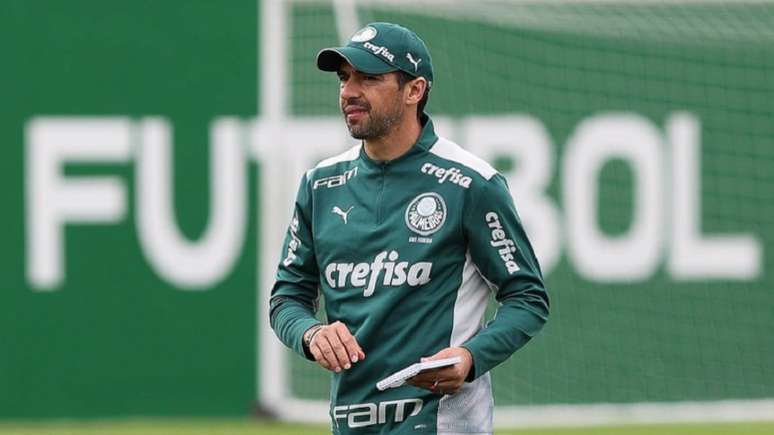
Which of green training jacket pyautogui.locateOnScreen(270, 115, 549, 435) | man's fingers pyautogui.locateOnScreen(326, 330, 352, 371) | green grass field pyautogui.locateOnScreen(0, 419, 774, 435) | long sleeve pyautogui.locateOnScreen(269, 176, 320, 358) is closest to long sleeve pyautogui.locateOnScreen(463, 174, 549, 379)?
green training jacket pyautogui.locateOnScreen(270, 115, 549, 435)

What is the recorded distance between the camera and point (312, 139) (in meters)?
9.84

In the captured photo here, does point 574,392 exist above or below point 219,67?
below

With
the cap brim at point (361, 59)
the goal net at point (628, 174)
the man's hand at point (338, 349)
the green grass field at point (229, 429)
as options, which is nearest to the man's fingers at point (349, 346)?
the man's hand at point (338, 349)

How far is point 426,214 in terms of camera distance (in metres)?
4.40

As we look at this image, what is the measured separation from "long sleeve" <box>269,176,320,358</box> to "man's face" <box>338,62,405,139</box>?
0.88ft

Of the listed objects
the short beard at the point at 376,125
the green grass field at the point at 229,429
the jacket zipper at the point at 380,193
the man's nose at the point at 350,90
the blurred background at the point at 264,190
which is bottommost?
the green grass field at the point at 229,429

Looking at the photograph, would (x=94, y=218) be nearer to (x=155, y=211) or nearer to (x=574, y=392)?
(x=155, y=211)

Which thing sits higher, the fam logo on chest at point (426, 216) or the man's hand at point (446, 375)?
the fam logo on chest at point (426, 216)

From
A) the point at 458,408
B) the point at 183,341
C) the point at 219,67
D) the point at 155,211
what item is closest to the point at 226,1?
the point at 219,67

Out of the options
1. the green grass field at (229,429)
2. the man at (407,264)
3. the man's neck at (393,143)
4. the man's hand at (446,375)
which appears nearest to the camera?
the man's hand at (446,375)

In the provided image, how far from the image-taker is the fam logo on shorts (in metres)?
4.39

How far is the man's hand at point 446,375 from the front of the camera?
4.20 meters

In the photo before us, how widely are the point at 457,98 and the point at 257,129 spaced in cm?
117

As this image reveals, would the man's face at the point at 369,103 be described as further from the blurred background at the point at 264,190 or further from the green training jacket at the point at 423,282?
the blurred background at the point at 264,190
